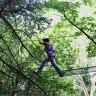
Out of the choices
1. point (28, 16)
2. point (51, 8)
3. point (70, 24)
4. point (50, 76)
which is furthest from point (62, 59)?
point (28, 16)

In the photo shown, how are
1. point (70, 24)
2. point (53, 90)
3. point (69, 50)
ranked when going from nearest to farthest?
point (70, 24) < point (53, 90) < point (69, 50)

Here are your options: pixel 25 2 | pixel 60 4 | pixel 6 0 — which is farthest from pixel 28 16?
pixel 60 4

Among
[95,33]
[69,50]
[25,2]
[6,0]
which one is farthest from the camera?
[69,50]

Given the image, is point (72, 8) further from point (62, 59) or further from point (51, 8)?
point (62, 59)

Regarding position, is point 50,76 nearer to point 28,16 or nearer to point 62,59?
point 62,59

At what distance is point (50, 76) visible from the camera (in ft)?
33.1

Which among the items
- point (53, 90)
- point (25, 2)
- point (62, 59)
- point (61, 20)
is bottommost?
point (53, 90)

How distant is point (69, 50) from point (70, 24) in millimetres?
2138

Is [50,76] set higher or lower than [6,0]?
lower

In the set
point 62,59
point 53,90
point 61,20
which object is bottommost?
point 53,90

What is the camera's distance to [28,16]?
5332 mm

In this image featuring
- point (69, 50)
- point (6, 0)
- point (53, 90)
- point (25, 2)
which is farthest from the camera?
point (69, 50)

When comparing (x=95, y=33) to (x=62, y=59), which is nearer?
(x=95, y=33)

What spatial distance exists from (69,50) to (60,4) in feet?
10.1
